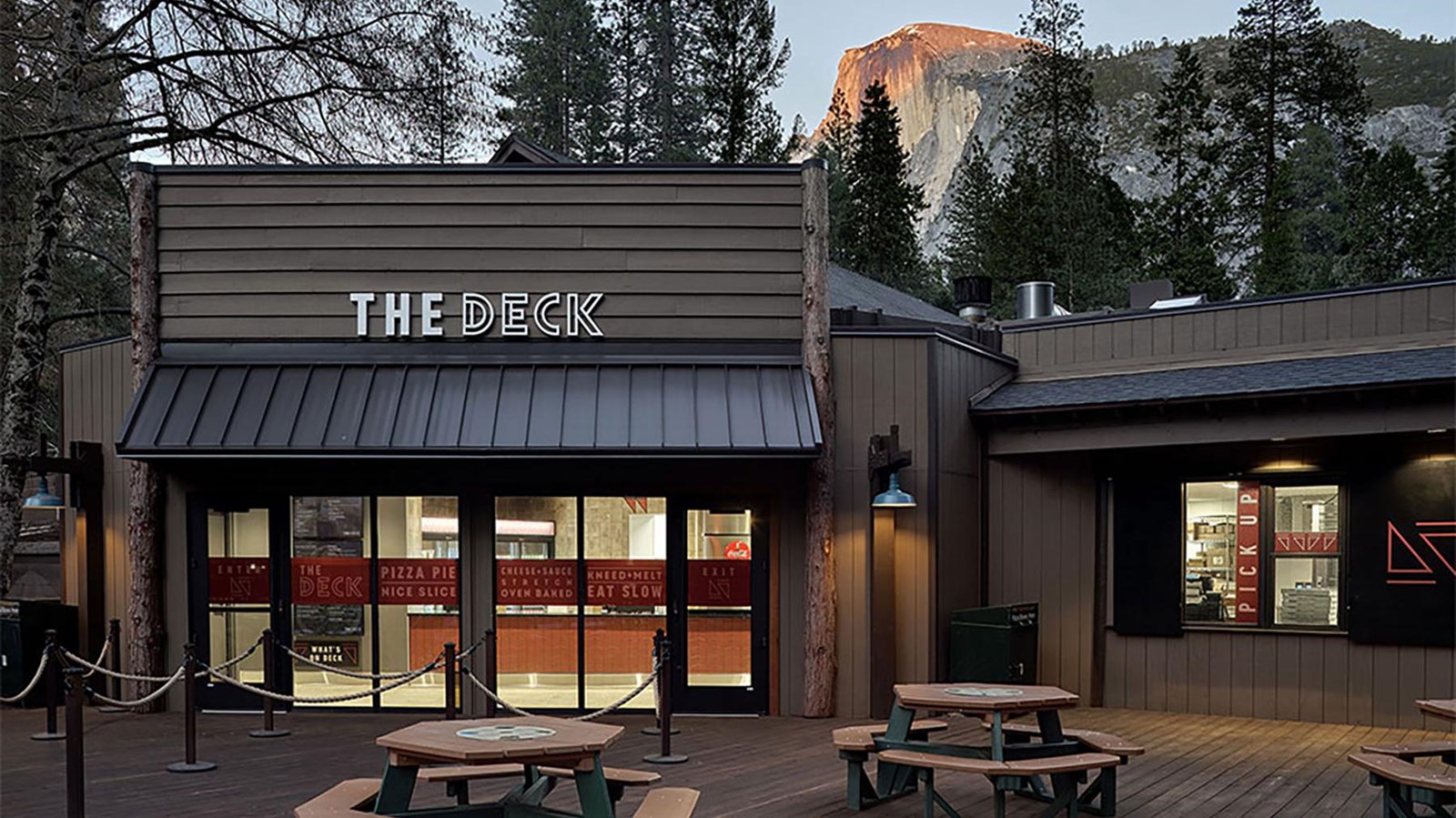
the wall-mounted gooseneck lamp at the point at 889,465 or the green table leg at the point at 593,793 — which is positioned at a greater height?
the wall-mounted gooseneck lamp at the point at 889,465

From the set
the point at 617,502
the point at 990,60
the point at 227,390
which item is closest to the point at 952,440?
the point at 617,502

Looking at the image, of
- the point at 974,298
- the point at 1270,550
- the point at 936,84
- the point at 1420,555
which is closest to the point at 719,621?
the point at 1270,550

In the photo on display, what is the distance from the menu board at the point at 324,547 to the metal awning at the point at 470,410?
3.38ft

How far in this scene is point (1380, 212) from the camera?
87.1 ft

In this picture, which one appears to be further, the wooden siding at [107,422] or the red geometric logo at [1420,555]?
the wooden siding at [107,422]

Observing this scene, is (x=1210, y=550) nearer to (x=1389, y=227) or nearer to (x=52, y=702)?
(x=52, y=702)

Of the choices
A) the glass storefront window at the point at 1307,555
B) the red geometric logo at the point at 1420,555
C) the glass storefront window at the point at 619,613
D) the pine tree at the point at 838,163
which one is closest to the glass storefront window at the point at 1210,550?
the glass storefront window at the point at 1307,555

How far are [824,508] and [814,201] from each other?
8.97 ft

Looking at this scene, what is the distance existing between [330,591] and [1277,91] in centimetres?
3348

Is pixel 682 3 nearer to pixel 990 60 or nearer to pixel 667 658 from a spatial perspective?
pixel 667 658

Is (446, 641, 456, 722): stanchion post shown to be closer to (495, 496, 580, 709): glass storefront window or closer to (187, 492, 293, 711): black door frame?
(495, 496, 580, 709): glass storefront window

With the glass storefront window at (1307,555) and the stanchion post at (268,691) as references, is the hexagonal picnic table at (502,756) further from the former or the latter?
the glass storefront window at (1307,555)

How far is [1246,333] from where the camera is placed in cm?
1041

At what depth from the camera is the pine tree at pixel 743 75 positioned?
27.9m
